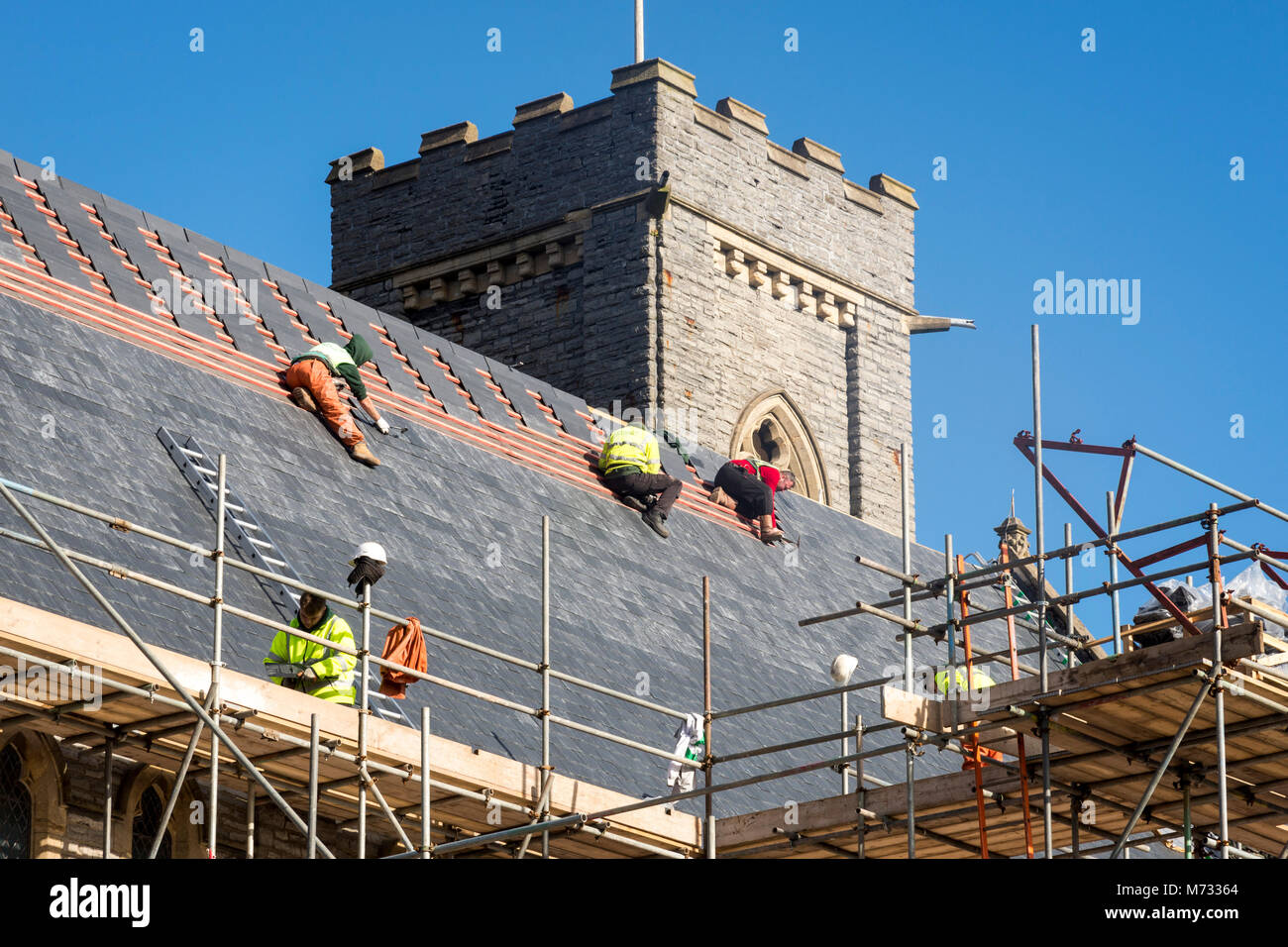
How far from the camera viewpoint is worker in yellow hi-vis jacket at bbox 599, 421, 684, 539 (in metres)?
25.1

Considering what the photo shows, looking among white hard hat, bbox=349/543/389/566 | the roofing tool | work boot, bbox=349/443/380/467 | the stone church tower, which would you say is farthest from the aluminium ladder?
the stone church tower

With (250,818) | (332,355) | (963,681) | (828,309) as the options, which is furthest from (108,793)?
(828,309)

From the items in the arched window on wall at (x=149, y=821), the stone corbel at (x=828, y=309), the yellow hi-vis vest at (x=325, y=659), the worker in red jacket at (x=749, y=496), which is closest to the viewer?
the yellow hi-vis vest at (x=325, y=659)

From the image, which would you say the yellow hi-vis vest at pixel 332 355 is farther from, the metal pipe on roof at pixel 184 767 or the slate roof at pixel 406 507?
the metal pipe on roof at pixel 184 767

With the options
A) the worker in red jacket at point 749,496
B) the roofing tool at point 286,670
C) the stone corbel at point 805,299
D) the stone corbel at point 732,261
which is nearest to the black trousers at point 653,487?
the worker in red jacket at point 749,496

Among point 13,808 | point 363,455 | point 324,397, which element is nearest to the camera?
point 13,808

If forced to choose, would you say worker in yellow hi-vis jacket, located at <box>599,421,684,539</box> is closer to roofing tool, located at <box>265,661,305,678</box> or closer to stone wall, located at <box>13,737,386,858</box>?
stone wall, located at <box>13,737,386,858</box>

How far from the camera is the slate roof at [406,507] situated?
1827 centimetres

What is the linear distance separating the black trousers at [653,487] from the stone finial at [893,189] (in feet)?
54.9

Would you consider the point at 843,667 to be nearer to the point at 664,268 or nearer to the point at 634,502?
the point at 634,502

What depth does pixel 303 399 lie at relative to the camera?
72.1 ft

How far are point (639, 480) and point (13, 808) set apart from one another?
10461 mm
